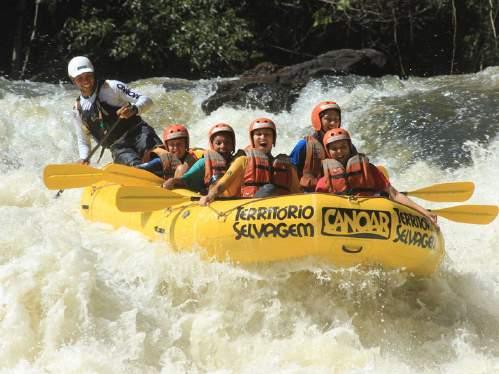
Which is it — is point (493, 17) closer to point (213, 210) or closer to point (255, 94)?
point (255, 94)

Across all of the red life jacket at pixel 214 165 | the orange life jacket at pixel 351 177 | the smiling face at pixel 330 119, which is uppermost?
the smiling face at pixel 330 119

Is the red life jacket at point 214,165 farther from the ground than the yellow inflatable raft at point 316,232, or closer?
farther from the ground

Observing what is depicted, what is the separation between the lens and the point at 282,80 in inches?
427

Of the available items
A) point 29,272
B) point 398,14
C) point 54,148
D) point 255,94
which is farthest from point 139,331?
point 398,14

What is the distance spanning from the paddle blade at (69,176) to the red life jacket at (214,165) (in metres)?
0.73

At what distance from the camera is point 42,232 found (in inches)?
Answer: 225

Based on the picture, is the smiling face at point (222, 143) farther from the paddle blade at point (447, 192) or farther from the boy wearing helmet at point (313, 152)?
the paddle blade at point (447, 192)

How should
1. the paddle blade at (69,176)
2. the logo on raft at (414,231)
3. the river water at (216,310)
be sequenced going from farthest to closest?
the paddle blade at (69,176) < the logo on raft at (414,231) < the river water at (216,310)

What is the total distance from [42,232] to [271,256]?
156 cm

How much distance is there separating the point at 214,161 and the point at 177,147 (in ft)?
2.64

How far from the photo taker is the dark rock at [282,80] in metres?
10.4

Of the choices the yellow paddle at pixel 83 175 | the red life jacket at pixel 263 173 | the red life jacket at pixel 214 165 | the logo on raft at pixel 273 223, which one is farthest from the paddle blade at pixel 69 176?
the logo on raft at pixel 273 223

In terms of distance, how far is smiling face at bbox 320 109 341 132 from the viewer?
637cm

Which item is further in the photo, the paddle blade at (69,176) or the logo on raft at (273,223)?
the paddle blade at (69,176)
